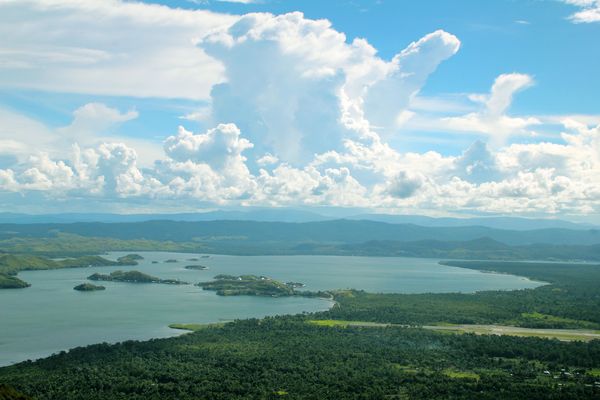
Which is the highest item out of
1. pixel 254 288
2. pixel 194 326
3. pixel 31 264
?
pixel 254 288

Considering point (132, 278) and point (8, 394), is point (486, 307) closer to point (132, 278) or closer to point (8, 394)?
point (8, 394)

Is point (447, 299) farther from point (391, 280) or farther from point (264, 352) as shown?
point (264, 352)

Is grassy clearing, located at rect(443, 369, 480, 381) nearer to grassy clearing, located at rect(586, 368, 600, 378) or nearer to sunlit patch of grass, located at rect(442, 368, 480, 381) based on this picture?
sunlit patch of grass, located at rect(442, 368, 480, 381)

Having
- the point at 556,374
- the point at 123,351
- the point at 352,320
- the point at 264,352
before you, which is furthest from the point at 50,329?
the point at 556,374

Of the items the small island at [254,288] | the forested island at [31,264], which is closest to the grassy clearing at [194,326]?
the small island at [254,288]

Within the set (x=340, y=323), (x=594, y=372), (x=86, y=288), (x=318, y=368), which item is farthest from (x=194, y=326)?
(x=86, y=288)

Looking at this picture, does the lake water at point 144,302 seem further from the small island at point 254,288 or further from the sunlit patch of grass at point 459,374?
the sunlit patch of grass at point 459,374
